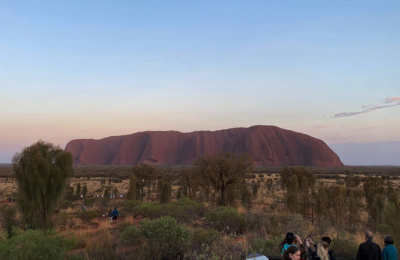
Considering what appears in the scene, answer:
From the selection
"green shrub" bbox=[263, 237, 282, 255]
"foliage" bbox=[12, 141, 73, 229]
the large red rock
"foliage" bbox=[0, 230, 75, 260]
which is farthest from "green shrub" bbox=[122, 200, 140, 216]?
the large red rock

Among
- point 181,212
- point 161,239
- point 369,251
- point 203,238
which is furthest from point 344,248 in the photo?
point 181,212

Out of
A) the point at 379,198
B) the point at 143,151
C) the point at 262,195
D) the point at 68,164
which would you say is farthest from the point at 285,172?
the point at 143,151

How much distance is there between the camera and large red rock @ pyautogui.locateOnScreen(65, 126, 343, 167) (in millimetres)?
148125

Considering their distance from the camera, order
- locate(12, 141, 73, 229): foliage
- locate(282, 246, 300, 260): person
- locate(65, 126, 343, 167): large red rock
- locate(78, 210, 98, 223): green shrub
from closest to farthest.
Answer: locate(282, 246, 300, 260): person, locate(12, 141, 73, 229): foliage, locate(78, 210, 98, 223): green shrub, locate(65, 126, 343, 167): large red rock

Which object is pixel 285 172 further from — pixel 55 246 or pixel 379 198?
pixel 55 246

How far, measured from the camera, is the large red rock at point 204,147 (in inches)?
5832

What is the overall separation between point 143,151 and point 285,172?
14772cm

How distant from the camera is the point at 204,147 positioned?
164m

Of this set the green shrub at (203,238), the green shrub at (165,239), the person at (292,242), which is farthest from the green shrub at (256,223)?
the person at (292,242)

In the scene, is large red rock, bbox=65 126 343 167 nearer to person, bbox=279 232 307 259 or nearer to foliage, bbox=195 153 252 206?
foliage, bbox=195 153 252 206

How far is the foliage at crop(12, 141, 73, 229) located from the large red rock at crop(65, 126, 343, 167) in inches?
5116

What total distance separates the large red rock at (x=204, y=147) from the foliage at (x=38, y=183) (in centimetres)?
12994

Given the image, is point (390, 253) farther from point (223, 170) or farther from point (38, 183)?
point (223, 170)

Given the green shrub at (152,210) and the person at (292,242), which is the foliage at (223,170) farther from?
the person at (292,242)
